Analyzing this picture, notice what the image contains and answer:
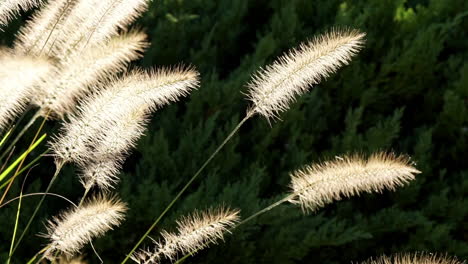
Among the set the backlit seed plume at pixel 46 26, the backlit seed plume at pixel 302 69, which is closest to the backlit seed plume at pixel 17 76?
the backlit seed plume at pixel 46 26

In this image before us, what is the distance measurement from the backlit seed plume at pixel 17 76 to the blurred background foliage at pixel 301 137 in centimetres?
70

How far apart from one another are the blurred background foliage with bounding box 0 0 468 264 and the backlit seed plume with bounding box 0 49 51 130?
0.70 meters

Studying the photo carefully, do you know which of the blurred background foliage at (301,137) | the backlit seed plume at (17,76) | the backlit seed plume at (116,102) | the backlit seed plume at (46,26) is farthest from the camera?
the blurred background foliage at (301,137)

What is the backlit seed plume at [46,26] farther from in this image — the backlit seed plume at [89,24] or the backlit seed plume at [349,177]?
the backlit seed plume at [349,177]

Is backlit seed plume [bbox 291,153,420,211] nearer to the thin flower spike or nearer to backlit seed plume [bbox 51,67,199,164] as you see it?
backlit seed plume [bbox 51,67,199,164]

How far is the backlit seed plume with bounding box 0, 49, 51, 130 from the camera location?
5.15ft

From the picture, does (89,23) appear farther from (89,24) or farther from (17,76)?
(17,76)

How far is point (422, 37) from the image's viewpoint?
319cm

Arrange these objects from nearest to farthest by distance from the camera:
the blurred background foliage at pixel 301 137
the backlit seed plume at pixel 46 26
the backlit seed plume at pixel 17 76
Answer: the backlit seed plume at pixel 17 76 < the backlit seed plume at pixel 46 26 < the blurred background foliage at pixel 301 137

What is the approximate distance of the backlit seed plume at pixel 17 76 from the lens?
157cm

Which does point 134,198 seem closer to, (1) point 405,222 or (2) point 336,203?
(2) point 336,203

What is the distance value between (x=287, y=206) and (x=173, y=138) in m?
0.76

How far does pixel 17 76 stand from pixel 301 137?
151 centimetres

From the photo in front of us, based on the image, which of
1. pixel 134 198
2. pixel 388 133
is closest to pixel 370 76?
pixel 388 133
